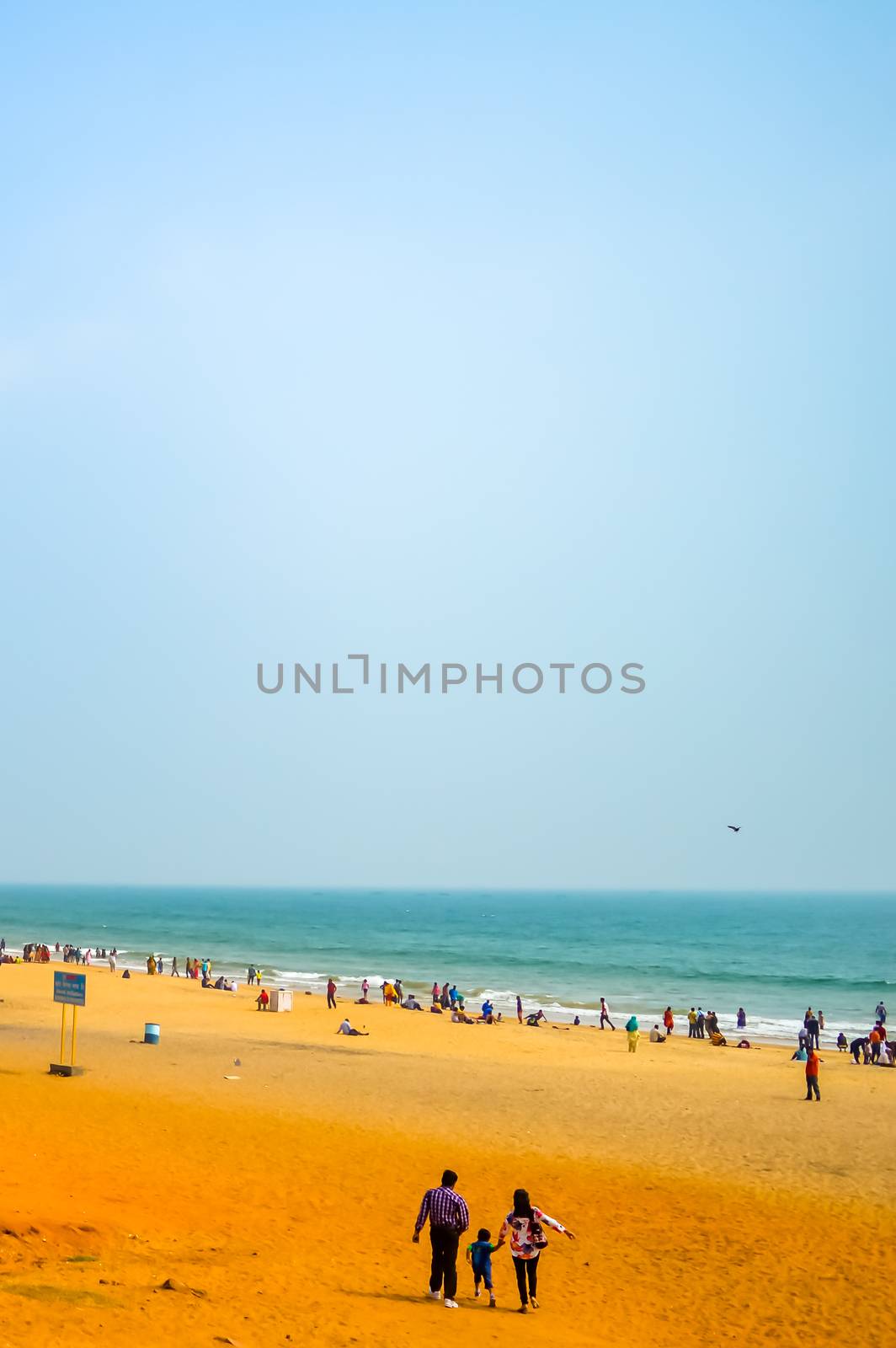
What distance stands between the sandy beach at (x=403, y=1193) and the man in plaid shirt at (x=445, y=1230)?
0.92 feet

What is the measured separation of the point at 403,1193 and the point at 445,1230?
5.62 metres

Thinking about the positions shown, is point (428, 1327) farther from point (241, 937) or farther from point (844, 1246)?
point (241, 937)

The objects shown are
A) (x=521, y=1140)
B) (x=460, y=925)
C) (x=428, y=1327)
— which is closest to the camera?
(x=428, y=1327)

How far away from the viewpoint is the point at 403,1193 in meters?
17.8

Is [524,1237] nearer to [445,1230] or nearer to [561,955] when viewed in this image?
[445,1230]

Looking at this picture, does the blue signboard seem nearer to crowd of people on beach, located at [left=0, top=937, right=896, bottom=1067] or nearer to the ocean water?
crowd of people on beach, located at [left=0, top=937, right=896, bottom=1067]

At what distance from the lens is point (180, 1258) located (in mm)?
13336

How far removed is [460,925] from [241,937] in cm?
5041

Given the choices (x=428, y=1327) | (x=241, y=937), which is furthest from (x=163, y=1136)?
(x=241, y=937)

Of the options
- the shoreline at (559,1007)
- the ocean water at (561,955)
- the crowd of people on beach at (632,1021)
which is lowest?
the ocean water at (561,955)

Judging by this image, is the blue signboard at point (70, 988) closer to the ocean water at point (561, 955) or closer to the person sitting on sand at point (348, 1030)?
the person sitting on sand at point (348, 1030)

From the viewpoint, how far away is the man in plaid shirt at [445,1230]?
12570 mm

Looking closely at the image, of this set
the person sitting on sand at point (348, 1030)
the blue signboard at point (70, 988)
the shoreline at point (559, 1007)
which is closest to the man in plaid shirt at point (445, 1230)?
the blue signboard at point (70, 988)

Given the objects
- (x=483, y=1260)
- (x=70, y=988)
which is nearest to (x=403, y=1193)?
(x=483, y=1260)
